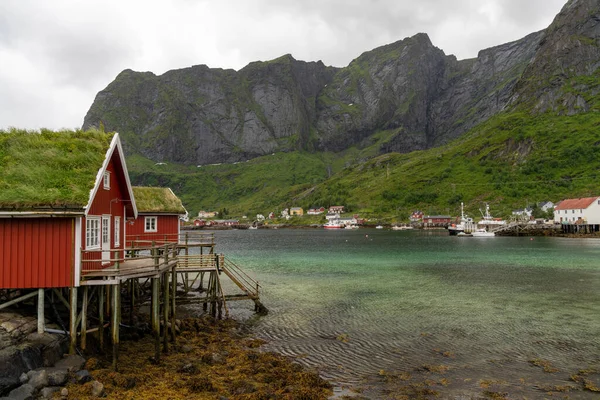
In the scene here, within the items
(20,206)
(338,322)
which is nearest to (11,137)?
(20,206)

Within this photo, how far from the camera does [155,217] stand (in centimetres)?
3594

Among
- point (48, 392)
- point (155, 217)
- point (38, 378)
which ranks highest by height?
point (155, 217)

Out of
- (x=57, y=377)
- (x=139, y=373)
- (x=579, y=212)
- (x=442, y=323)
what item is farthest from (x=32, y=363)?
(x=579, y=212)

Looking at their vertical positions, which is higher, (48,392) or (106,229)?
(106,229)

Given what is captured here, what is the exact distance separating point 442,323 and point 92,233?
21447 millimetres

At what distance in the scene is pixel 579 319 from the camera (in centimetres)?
2745

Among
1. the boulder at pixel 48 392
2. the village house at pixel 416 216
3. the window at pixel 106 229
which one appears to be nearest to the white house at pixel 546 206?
the village house at pixel 416 216

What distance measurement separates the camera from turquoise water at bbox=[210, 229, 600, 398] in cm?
1877

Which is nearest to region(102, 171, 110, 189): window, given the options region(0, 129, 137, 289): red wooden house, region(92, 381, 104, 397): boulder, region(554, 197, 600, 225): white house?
region(0, 129, 137, 289): red wooden house

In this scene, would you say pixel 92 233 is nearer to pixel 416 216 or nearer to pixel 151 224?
pixel 151 224

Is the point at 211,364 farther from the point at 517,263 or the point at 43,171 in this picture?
the point at 517,263

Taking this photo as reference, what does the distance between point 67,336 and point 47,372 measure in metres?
2.39

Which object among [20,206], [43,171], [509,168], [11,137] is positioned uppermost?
[509,168]

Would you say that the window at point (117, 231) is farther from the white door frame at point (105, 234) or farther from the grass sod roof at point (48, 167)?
the grass sod roof at point (48, 167)
